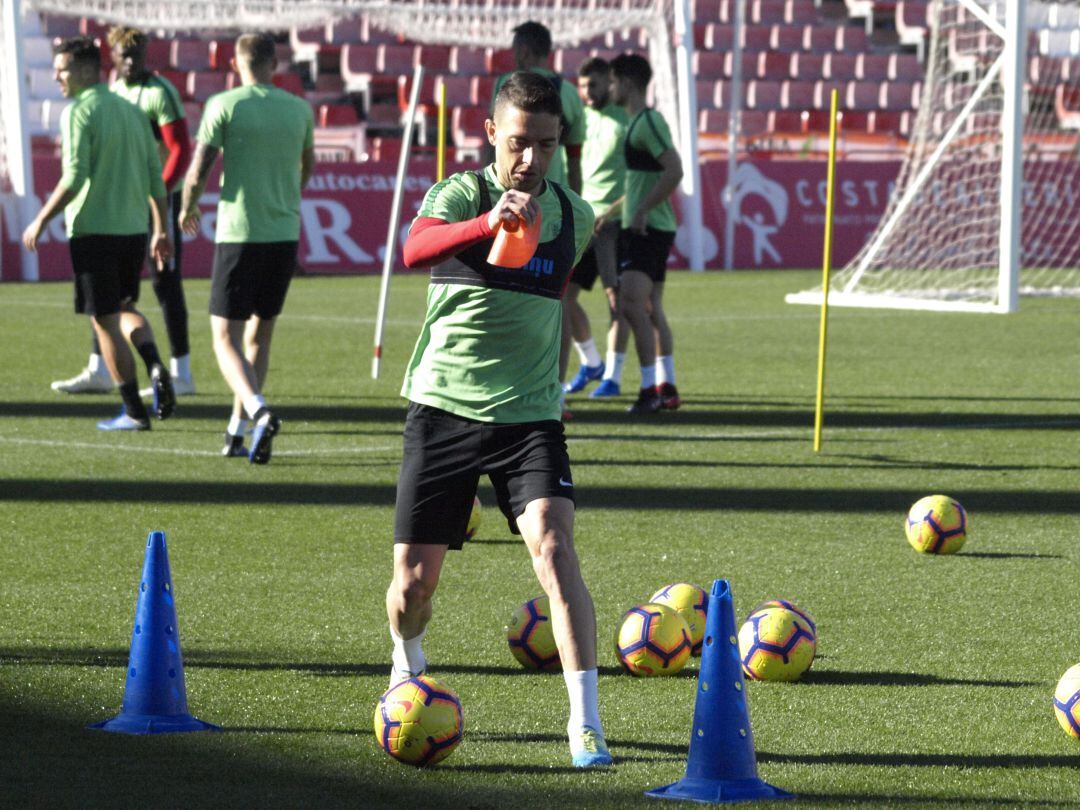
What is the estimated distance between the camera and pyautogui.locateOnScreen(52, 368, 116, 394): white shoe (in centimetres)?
1263

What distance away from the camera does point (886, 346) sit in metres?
16.2

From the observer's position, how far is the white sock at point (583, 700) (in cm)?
459

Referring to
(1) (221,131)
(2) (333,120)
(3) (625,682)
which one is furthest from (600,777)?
(2) (333,120)

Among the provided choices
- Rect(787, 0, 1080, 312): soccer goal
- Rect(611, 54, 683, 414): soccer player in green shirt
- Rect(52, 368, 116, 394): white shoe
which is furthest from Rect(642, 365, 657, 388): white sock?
Rect(787, 0, 1080, 312): soccer goal

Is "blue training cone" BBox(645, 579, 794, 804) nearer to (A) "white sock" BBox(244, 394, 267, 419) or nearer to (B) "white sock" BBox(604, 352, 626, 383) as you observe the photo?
(A) "white sock" BBox(244, 394, 267, 419)

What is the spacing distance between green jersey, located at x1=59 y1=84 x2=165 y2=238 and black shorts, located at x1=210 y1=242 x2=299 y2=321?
41.8 inches

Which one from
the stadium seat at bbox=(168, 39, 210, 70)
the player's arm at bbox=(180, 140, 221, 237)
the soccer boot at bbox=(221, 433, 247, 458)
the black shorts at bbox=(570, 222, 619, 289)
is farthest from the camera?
the stadium seat at bbox=(168, 39, 210, 70)

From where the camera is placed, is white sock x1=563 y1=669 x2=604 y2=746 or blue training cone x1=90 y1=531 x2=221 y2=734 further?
blue training cone x1=90 y1=531 x2=221 y2=734

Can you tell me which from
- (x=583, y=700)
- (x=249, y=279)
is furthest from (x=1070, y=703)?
(x=249, y=279)

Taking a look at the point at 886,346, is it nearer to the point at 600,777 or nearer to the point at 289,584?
the point at 289,584

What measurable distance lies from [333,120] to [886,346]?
14191 millimetres

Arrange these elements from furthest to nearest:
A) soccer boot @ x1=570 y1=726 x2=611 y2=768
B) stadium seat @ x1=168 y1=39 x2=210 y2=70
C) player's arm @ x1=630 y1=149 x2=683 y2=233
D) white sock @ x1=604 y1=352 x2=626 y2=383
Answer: stadium seat @ x1=168 y1=39 x2=210 y2=70 < white sock @ x1=604 y1=352 x2=626 y2=383 < player's arm @ x1=630 y1=149 x2=683 y2=233 < soccer boot @ x1=570 y1=726 x2=611 y2=768

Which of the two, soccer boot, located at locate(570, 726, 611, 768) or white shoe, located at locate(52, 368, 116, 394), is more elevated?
soccer boot, located at locate(570, 726, 611, 768)

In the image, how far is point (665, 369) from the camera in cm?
1213
